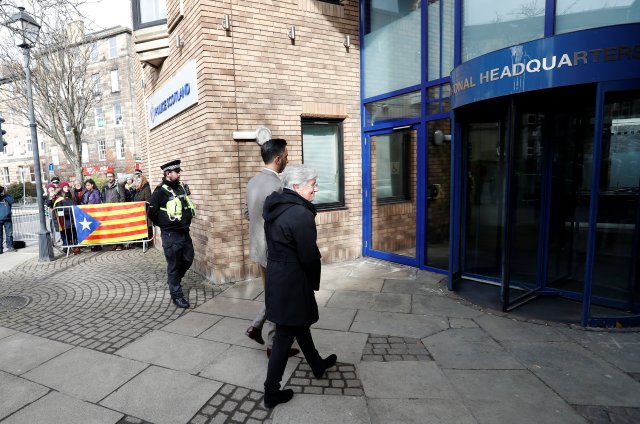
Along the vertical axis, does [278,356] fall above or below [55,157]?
below

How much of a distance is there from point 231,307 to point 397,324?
207 cm

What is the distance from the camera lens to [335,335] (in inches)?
152

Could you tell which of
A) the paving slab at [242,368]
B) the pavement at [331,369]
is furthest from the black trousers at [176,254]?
the paving slab at [242,368]

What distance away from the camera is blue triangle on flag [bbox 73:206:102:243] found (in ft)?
26.9

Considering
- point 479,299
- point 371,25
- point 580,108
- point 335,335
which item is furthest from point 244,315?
point 371,25

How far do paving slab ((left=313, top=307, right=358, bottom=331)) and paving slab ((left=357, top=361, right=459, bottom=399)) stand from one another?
2.71ft

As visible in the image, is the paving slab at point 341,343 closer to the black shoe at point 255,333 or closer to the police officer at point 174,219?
the black shoe at point 255,333

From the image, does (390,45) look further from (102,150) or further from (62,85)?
(102,150)

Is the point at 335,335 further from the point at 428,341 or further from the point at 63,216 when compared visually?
the point at 63,216

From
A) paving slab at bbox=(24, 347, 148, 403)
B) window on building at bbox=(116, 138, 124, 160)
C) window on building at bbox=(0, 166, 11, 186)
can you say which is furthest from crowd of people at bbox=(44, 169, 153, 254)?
window on building at bbox=(0, 166, 11, 186)

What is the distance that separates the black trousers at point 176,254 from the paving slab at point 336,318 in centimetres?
189

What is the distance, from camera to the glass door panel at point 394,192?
639 centimetres

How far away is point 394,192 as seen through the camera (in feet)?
22.4

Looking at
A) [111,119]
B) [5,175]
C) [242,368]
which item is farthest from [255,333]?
[5,175]
